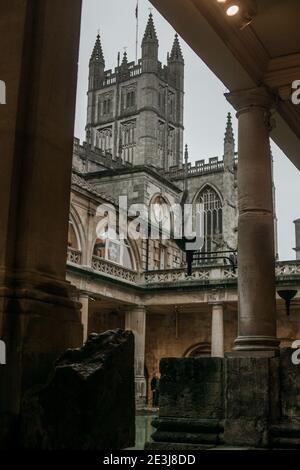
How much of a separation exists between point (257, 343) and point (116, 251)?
21335mm

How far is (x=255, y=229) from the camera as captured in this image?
21.5 feet

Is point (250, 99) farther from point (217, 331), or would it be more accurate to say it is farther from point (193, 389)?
point (217, 331)

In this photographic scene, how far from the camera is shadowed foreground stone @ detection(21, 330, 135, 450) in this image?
8.71 ft

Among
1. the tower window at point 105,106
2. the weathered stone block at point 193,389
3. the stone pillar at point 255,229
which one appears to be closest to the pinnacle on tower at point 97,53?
the tower window at point 105,106

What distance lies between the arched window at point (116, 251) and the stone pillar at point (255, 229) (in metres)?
19.1

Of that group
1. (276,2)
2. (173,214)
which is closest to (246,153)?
(276,2)

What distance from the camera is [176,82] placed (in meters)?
63.9

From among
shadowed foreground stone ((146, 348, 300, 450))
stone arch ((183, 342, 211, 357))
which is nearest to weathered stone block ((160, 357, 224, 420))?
shadowed foreground stone ((146, 348, 300, 450))

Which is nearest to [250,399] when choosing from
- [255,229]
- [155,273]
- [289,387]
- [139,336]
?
[289,387]

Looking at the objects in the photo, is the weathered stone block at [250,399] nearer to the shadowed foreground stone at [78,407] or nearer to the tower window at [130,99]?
the shadowed foreground stone at [78,407]

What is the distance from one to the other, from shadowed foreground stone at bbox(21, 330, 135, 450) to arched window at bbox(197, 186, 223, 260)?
1769 inches

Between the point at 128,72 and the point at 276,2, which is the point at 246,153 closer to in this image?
the point at 276,2

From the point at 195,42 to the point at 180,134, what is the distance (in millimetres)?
59178

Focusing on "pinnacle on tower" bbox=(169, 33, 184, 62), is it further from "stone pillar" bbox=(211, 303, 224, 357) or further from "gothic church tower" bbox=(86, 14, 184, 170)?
Result: "stone pillar" bbox=(211, 303, 224, 357)
